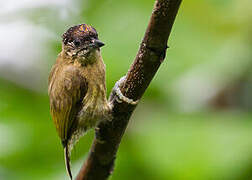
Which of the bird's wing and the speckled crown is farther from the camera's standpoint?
the bird's wing

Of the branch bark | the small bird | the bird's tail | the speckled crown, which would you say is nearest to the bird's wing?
the small bird

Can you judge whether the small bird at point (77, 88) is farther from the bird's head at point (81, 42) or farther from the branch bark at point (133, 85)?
the branch bark at point (133, 85)

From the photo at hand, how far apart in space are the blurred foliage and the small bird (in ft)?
0.45

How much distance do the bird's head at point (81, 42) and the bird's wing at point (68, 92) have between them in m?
0.11

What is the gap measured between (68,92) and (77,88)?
6 centimetres

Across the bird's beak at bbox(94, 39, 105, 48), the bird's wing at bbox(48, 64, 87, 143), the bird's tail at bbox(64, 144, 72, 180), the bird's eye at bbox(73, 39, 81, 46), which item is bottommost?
the bird's tail at bbox(64, 144, 72, 180)

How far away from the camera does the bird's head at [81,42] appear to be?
2672 millimetres

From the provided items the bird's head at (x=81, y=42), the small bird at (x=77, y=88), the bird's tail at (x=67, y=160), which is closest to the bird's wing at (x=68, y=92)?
the small bird at (x=77, y=88)

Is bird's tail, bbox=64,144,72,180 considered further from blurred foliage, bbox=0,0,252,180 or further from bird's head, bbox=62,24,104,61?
bird's head, bbox=62,24,104,61

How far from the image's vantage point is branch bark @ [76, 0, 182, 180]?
1.39 metres

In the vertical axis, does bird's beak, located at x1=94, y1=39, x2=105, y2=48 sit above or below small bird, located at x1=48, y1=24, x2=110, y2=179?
above

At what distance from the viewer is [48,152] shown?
2514 mm

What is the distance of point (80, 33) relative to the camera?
2.78 meters

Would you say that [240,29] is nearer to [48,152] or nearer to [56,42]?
[56,42]
